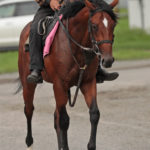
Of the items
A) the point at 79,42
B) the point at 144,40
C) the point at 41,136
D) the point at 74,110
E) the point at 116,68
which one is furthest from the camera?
the point at 144,40

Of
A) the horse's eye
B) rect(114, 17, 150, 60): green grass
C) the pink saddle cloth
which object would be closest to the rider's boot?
the pink saddle cloth

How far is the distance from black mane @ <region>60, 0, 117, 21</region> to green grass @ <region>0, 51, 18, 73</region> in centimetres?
1113

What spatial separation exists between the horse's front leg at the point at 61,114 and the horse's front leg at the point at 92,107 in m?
0.27

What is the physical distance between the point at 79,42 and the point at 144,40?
21.2 metres

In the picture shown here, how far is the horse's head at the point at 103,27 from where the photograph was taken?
22.7ft

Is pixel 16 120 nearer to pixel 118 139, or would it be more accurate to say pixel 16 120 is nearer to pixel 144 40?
pixel 118 139

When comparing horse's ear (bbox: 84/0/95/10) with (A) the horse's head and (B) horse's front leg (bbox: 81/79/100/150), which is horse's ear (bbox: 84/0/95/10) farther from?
(B) horse's front leg (bbox: 81/79/100/150)

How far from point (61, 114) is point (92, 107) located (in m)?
0.53

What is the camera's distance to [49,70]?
803 centimetres

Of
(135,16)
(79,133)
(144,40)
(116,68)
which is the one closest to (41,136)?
(79,133)

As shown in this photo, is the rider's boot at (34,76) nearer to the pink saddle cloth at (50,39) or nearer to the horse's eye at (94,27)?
the pink saddle cloth at (50,39)

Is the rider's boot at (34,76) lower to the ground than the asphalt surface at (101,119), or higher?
higher

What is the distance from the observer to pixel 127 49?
79.9 feet

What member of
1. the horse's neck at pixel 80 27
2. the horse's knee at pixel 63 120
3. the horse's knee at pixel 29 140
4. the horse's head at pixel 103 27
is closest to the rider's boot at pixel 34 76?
the horse's knee at pixel 63 120
